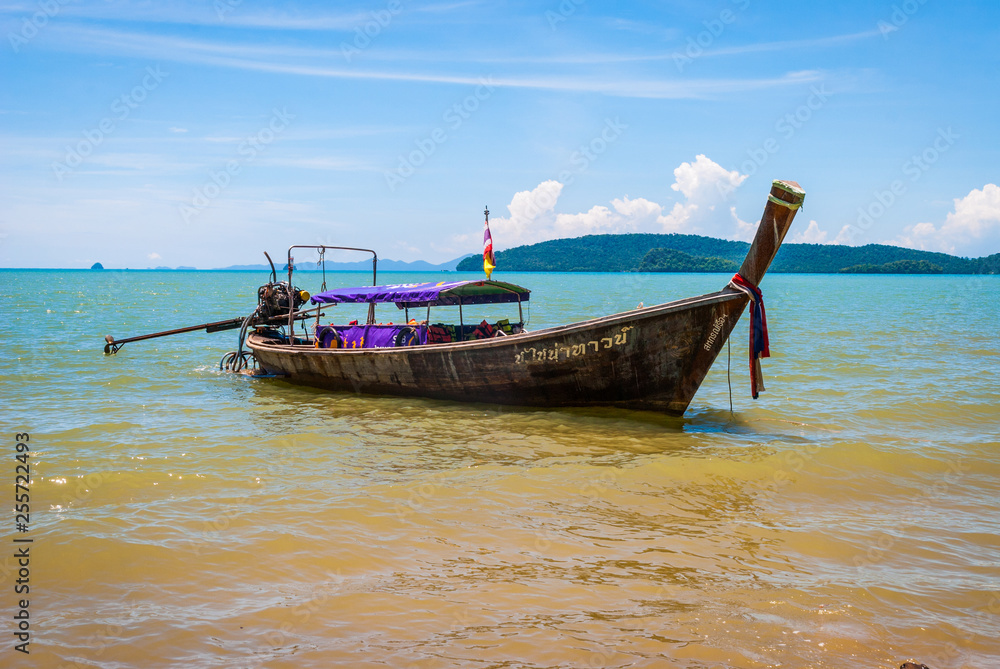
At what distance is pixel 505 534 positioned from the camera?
6539 mm

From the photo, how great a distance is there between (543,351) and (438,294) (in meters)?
2.51

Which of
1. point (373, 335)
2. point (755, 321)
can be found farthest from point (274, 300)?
point (755, 321)

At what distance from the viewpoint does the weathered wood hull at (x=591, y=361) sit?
1001 cm

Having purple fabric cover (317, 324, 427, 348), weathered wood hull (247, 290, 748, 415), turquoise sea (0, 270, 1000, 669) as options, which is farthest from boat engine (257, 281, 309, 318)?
weathered wood hull (247, 290, 748, 415)

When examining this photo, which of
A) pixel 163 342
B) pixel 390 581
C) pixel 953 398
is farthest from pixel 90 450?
pixel 163 342

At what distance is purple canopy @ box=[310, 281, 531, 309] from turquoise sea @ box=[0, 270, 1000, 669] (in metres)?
1.96

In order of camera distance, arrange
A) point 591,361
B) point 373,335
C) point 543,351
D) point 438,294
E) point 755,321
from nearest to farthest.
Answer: point 755,321, point 591,361, point 543,351, point 438,294, point 373,335

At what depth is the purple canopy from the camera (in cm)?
1240

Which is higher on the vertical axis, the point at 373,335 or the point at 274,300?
the point at 274,300

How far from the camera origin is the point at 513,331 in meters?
13.3

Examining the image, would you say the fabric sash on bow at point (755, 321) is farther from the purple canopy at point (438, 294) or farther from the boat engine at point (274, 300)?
the boat engine at point (274, 300)

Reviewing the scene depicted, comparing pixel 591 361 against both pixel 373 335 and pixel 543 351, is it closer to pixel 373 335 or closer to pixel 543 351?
pixel 543 351

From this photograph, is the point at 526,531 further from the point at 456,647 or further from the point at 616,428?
the point at 616,428

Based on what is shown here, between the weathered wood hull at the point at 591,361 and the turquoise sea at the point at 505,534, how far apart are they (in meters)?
0.44
